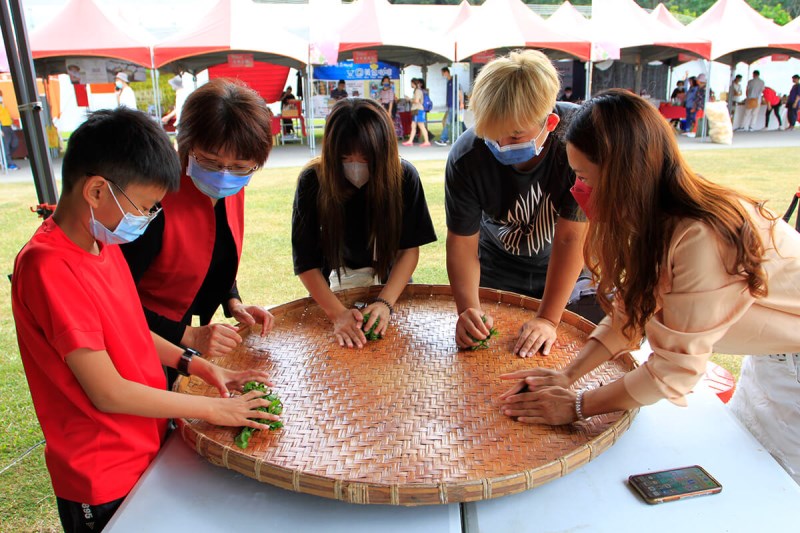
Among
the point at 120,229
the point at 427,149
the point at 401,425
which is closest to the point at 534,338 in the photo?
the point at 401,425

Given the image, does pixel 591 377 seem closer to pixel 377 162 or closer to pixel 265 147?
pixel 377 162

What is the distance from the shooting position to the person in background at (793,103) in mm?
17094

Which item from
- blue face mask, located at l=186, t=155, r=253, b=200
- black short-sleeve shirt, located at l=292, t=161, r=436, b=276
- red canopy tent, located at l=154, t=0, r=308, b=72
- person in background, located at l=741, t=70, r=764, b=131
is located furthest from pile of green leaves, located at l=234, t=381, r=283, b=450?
person in background, located at l=741, t=70, r=764, b=131

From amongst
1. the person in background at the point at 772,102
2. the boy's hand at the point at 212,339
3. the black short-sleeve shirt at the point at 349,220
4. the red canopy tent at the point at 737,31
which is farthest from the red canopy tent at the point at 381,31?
the boy's hand at the point at 212,339

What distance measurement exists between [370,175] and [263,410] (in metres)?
0.98

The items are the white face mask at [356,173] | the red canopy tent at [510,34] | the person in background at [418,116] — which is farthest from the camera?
the person in background at [418,116]

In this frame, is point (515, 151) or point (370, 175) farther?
point (370, 175)

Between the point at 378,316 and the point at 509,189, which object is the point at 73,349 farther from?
the point at 509,189

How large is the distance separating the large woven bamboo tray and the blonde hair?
698 millimetres

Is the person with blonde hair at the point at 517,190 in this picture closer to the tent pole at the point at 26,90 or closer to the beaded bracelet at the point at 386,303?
A: the beaded bracelet at the point at 386,303

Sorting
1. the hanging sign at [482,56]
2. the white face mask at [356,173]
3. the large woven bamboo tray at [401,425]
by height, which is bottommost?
the large woven bamboo tray at [401,425]

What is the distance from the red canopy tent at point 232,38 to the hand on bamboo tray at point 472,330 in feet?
38.5

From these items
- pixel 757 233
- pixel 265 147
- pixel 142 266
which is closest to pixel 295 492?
pixel 142 266

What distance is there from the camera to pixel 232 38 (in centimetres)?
1238
